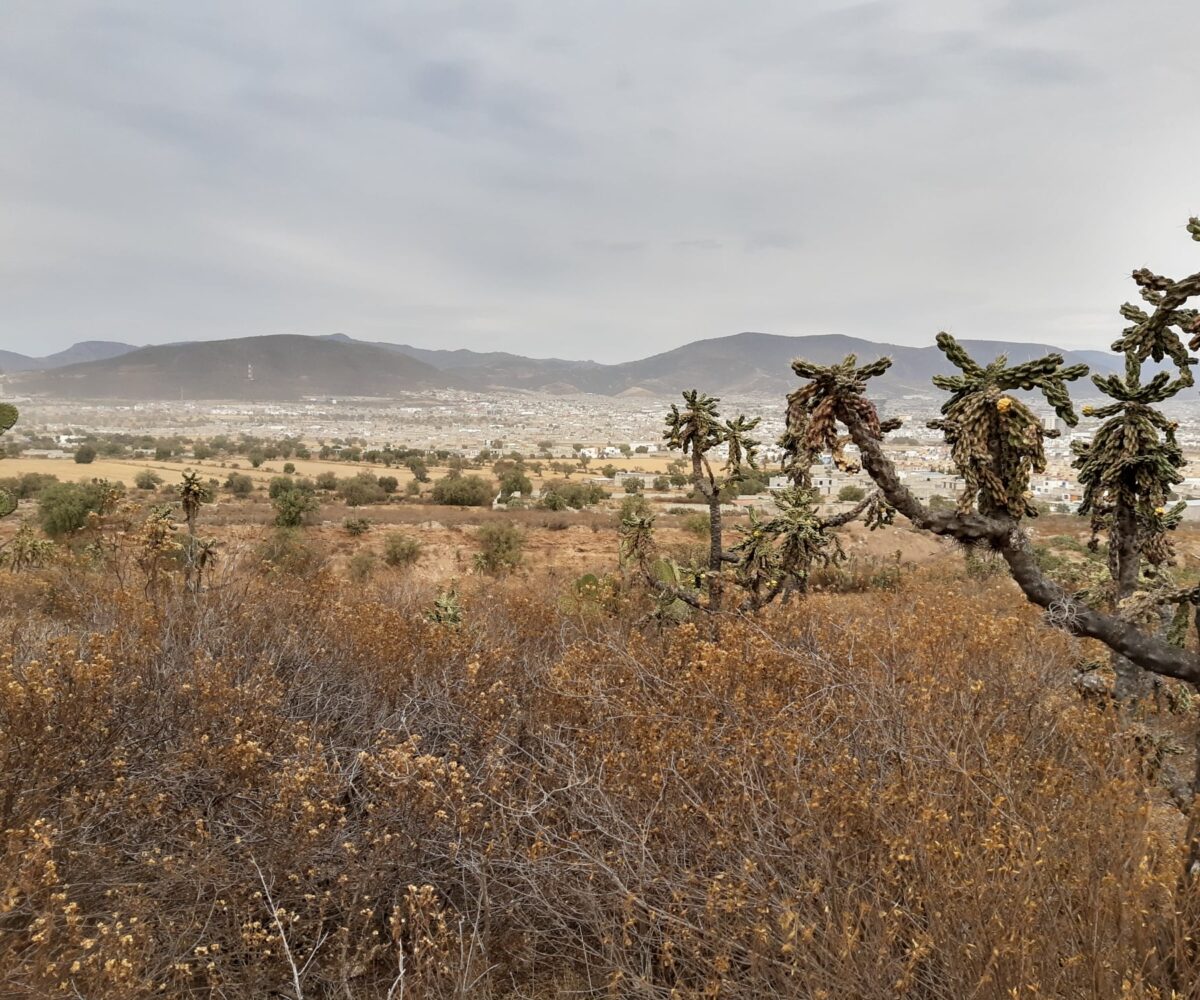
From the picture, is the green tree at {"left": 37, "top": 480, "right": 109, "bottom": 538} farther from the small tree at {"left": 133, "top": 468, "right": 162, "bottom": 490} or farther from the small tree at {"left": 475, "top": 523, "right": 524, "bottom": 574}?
the small tree at {"left": 133, "top": 468, "right": 162, "bottom": 490}

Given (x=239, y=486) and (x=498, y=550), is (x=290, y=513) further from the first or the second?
(x=239, y=486)

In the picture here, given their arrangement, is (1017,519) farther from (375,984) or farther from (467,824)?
(375,984)

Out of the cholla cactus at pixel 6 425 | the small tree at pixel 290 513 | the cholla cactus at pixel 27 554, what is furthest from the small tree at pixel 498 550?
the cholla cactus at pixel 6 425

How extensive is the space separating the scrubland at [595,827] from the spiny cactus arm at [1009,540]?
62cm

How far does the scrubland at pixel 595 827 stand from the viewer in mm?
2629

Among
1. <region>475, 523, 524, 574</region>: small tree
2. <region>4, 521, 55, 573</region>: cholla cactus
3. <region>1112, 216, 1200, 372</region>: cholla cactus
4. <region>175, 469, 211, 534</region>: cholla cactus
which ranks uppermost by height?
<region>1112, 216, 1200, 372</region>: cholla cactus

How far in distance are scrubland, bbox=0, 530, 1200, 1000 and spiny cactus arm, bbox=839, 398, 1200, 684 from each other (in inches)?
24.2

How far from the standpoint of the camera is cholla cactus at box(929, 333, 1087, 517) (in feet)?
11.8

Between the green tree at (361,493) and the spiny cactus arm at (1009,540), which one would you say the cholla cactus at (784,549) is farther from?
the green tree at (361,493)

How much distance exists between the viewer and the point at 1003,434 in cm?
366

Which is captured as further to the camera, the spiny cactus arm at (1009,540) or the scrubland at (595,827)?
the spiny cactus arm at (1009,540)

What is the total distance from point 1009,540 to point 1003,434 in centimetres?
57

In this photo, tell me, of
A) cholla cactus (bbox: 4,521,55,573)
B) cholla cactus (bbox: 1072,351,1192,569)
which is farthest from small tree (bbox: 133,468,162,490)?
cholla cactus (bbox: 1072,351,1192,569)

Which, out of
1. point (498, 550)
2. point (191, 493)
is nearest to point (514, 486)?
point (498, 550)
